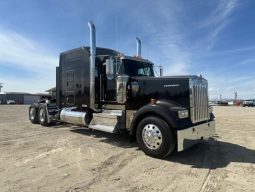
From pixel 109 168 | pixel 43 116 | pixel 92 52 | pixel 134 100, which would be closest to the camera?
pixel 109 168

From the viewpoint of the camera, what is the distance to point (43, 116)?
41.1 feet

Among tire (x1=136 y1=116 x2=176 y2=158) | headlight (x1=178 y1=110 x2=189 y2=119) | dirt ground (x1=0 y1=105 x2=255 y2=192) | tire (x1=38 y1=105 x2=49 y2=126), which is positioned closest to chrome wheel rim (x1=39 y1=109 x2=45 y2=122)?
tire (x1=38 y1=105 x2=49 y2=126)

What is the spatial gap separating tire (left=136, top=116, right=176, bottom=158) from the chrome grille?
911 millimetres

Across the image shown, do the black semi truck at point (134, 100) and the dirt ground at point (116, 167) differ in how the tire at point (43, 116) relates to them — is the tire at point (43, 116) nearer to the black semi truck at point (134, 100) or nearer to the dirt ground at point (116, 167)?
the black semi truck at point (134, 100)

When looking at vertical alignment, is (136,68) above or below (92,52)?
below

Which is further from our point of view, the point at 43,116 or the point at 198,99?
the point at 43,116

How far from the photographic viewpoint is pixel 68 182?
4.70m

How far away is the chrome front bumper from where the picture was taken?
20.0ft

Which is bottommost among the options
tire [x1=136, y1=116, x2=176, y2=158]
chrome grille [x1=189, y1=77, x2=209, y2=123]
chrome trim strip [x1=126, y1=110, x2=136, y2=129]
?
tire [x1=136, y1=116, x2=176, y2=158]

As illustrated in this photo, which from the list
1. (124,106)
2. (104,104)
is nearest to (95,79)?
(104,104)

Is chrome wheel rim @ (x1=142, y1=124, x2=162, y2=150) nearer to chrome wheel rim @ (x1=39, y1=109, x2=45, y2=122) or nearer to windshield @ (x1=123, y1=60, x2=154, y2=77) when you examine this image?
windshield @ (x1=123, y1=60, x2=154, y2=77)

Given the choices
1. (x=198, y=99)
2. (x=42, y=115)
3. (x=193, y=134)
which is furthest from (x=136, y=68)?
(x=42, y=115)

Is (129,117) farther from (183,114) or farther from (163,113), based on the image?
(183,114)

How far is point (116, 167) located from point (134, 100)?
2604mm
